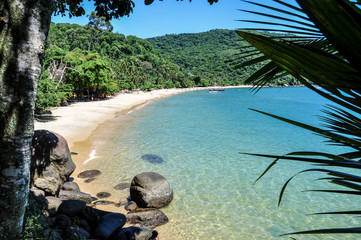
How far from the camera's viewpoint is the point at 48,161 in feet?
26.6

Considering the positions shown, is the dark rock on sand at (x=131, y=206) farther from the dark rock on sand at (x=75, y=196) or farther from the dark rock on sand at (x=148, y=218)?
the dark rock on sand at (x=75, y=196)

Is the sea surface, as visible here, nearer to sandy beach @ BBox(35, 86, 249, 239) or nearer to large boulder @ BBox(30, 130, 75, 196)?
sandy beach @ BBox(35, 86, 249, 239)

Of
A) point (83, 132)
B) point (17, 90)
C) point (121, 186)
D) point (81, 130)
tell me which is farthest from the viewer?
point (81, 130)

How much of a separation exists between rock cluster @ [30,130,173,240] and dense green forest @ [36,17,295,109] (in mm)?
4681

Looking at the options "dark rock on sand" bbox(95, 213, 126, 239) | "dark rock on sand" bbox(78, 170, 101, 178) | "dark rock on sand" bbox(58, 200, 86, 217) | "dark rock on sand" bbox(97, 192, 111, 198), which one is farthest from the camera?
"dark rock on sand" bbox(78, 170, 101, 178)

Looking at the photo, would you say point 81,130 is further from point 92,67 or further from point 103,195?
point 92,67

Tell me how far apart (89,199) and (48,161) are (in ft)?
6.40

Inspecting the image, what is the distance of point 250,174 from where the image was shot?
471 inches

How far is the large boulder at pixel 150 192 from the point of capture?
822 centimetres

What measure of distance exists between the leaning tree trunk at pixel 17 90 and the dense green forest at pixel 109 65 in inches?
77.0

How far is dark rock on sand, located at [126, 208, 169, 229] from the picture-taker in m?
7.21

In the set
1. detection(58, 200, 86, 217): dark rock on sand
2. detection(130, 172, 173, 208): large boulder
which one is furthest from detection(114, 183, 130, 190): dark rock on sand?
detection(58, 200, 86, 217): dark rock on sand

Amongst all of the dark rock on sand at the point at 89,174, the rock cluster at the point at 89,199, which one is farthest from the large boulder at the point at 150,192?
the dark rock on sand at the point at 89,174

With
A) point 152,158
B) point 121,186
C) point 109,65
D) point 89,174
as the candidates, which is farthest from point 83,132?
point 109,65
